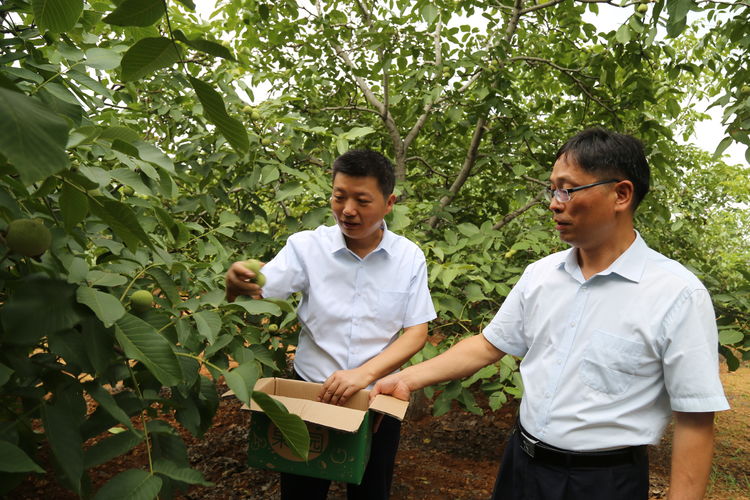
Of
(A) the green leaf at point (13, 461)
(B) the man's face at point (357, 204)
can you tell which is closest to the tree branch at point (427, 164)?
(B) the man's face at point (357, 204)

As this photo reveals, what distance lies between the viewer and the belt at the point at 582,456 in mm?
1412

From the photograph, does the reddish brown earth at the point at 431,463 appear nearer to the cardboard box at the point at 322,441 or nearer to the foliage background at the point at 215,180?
the foliage background at the point at 215,180

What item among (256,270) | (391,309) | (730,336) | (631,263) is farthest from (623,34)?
(256,270)

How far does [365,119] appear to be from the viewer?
457 cm

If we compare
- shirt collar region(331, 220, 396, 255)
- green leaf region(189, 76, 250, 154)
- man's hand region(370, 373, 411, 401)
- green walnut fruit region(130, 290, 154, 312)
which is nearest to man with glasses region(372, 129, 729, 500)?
man's hand region(370, 373, 411, 401)

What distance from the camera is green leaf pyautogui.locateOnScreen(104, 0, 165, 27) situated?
64 centimetres

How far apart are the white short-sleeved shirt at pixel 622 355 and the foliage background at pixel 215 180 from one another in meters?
0.73

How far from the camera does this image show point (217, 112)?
0.68m

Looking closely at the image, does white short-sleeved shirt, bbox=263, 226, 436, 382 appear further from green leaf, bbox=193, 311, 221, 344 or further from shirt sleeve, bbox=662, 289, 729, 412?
shirt sleeve, bbox=662, 289, 729, 412

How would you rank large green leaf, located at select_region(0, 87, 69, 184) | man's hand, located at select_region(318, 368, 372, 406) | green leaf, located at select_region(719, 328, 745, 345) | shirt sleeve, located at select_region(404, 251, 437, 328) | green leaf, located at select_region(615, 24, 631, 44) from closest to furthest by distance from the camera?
large green leaf, located at select_region(0, 87, 69, 184), man's hand, located at select_region(318, 368, 372, 406), shirt sleeve, located at select_region(404, 251, 437, 328), green leaf, located at select_region(719, 328, 745, 345), green leaf, located at select_region(615, 24, 631, 44)

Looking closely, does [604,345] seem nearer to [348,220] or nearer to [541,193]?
[348,220]

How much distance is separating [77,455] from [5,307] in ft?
0.88

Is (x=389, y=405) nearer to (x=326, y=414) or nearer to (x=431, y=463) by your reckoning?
(x=326, y=414)

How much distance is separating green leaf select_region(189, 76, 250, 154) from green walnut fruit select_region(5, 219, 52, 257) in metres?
0.43
